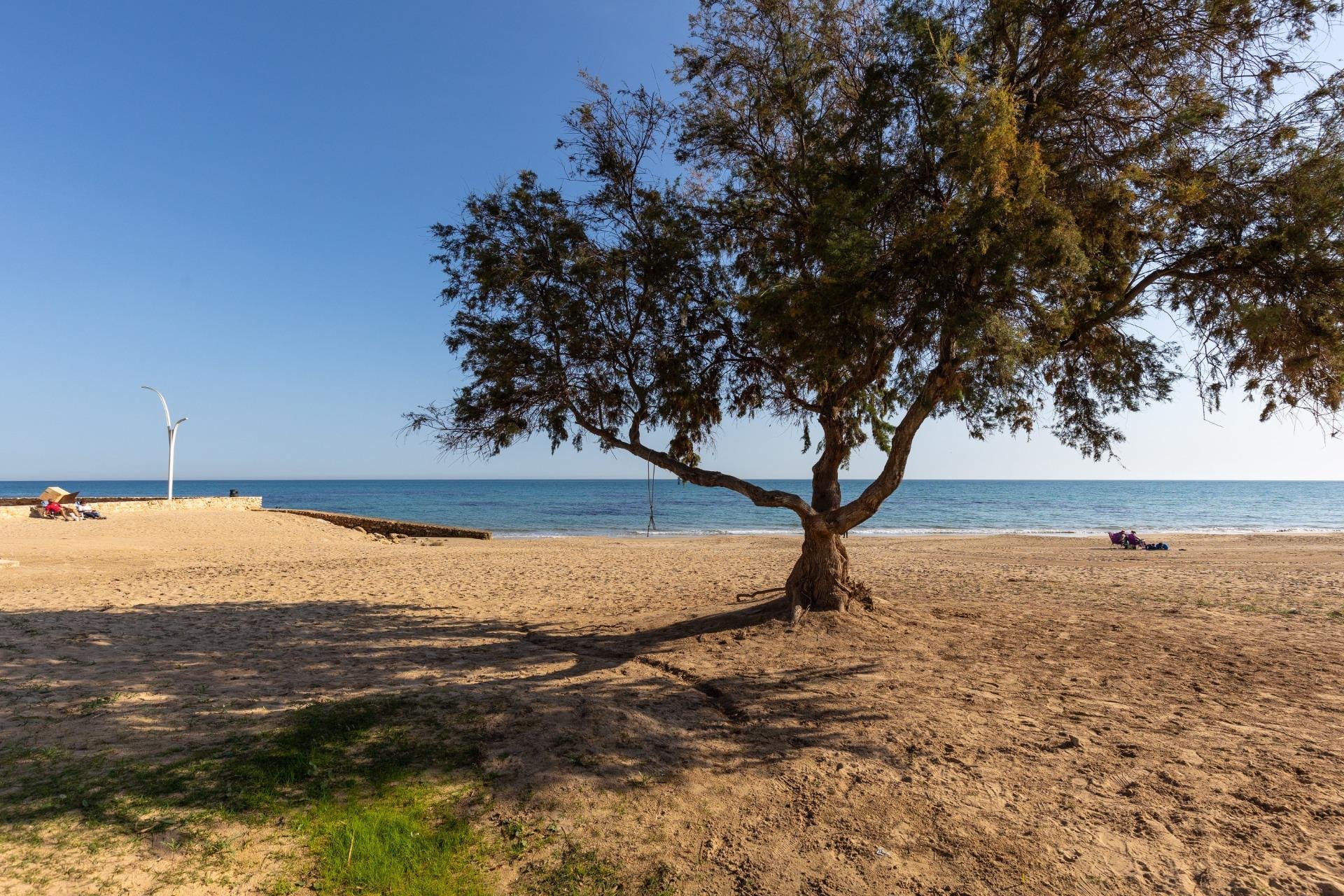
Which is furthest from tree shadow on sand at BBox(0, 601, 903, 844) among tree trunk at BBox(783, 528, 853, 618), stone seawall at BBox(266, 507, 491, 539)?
stone seawall at BBox(266, 507, 491, 539)

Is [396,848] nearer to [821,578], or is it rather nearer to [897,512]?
[821,578]

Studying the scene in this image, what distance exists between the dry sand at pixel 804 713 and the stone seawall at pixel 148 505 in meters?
18.2

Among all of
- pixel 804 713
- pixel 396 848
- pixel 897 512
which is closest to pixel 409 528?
pixel 804 713

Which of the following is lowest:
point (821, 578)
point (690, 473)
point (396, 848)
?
point (396, 848)

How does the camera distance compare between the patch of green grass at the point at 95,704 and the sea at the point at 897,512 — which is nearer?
the patch of green grass at the point at 95,704

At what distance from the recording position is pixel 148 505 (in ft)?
111

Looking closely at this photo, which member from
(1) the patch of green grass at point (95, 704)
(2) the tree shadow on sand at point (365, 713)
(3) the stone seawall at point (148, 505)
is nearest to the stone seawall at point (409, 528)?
(3) the stone seawall at point (148, 505)

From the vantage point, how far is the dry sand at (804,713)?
4039mm

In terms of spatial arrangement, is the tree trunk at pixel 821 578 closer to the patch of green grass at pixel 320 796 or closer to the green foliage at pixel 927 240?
the green foliage at pixel 927 240

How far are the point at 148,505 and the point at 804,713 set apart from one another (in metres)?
38.5

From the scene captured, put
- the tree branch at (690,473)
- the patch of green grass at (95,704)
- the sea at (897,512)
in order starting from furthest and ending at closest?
the sea at (897,512) < the tree branch at (690,473) < the patch of green grass at (95,704)

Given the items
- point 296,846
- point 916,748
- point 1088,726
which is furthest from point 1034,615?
point 296,846

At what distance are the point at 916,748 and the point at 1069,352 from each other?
616 centimetres

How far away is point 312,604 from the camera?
41.9 ft
